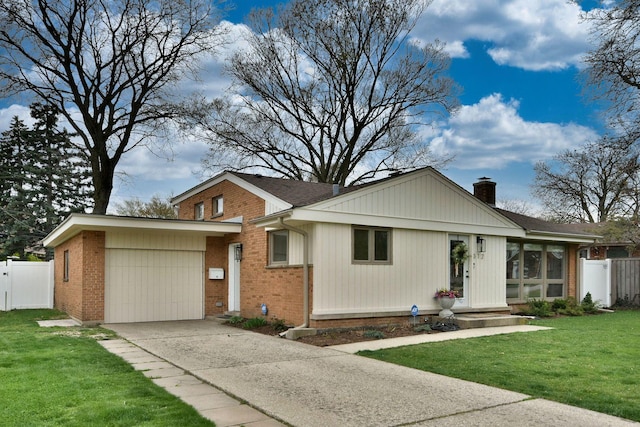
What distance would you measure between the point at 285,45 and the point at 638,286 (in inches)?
743

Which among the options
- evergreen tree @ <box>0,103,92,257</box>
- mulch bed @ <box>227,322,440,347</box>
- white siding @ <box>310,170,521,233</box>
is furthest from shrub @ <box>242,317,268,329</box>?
evergreen tree @ <box>0,103,92,257</box>

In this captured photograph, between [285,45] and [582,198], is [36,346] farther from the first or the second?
[582,198]

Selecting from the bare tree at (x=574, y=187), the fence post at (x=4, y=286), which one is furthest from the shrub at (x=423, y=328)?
the bare tree at (x=574, y=187)

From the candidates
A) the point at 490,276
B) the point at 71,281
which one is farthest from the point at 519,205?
the point at 71,281

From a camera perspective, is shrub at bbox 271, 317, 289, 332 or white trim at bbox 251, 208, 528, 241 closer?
white trim at bbox 251, 208, 528, 241

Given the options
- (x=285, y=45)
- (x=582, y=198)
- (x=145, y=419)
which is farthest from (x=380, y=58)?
(x=145, y=419)

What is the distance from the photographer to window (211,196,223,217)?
16.2 metres

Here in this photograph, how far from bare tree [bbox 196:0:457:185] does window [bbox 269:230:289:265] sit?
44.9 feet

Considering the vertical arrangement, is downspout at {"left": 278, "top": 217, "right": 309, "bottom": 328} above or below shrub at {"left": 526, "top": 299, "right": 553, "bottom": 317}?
above

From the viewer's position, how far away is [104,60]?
70.7ft

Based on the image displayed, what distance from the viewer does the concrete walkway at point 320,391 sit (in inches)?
202

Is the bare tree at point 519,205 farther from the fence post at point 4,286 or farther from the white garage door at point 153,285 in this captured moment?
the fence post at point 4,286

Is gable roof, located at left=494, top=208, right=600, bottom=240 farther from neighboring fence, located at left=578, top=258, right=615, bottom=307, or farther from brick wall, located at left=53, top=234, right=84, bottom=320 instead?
brick wall, located at left=53, top=234, right=84, bottom=320

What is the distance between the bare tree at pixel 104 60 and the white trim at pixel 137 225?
25.7ft
